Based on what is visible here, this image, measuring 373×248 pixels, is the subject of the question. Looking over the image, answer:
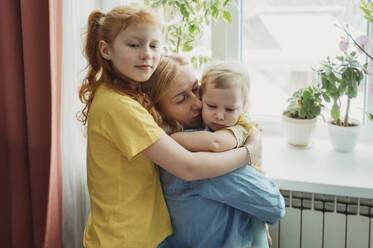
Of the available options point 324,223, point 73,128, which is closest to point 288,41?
point 324,223

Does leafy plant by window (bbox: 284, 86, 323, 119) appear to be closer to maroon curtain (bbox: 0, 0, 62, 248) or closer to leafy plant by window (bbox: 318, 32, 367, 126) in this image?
leafy plant by window (bbox: 318, 32, 367, 126)

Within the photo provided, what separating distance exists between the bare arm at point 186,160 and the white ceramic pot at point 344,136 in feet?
2.80

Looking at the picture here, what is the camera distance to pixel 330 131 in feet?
6.41

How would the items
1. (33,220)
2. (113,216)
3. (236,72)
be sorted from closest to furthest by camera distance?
(113,216) → (236,72) → (33,220)

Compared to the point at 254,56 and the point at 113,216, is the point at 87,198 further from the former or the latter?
the point at 254,56

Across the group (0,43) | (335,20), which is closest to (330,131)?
(335,20)

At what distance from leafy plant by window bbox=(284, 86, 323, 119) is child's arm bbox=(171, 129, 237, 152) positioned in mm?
726

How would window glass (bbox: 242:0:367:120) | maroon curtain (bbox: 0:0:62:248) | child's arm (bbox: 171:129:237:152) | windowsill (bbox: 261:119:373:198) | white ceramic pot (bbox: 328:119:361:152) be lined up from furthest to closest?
window glass (bbox: 242:0:367:120)
white ceramic pot (bbox: 328:119:361:152)
windowsill (bbox: 261:119:373:198)
maroon curtain (bbox: 0:0:62:248)
child's arm (bbox: 171:129:237:152)

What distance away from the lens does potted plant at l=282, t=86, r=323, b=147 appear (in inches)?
74.3

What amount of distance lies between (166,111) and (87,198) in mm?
581

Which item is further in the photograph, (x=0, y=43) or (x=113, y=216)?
(x=0, y=43)

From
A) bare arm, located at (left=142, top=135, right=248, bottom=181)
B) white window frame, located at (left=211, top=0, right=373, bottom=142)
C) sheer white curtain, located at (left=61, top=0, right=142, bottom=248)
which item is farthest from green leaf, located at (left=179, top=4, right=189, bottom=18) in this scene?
bare arm, located at (left=142, top=135, right=248, bottom=181)

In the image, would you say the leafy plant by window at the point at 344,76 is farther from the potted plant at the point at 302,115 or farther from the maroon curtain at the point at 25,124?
the maroon curtain at the point at 25,124

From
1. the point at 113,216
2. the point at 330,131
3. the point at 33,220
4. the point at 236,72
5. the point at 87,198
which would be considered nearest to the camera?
the point at 113,216
